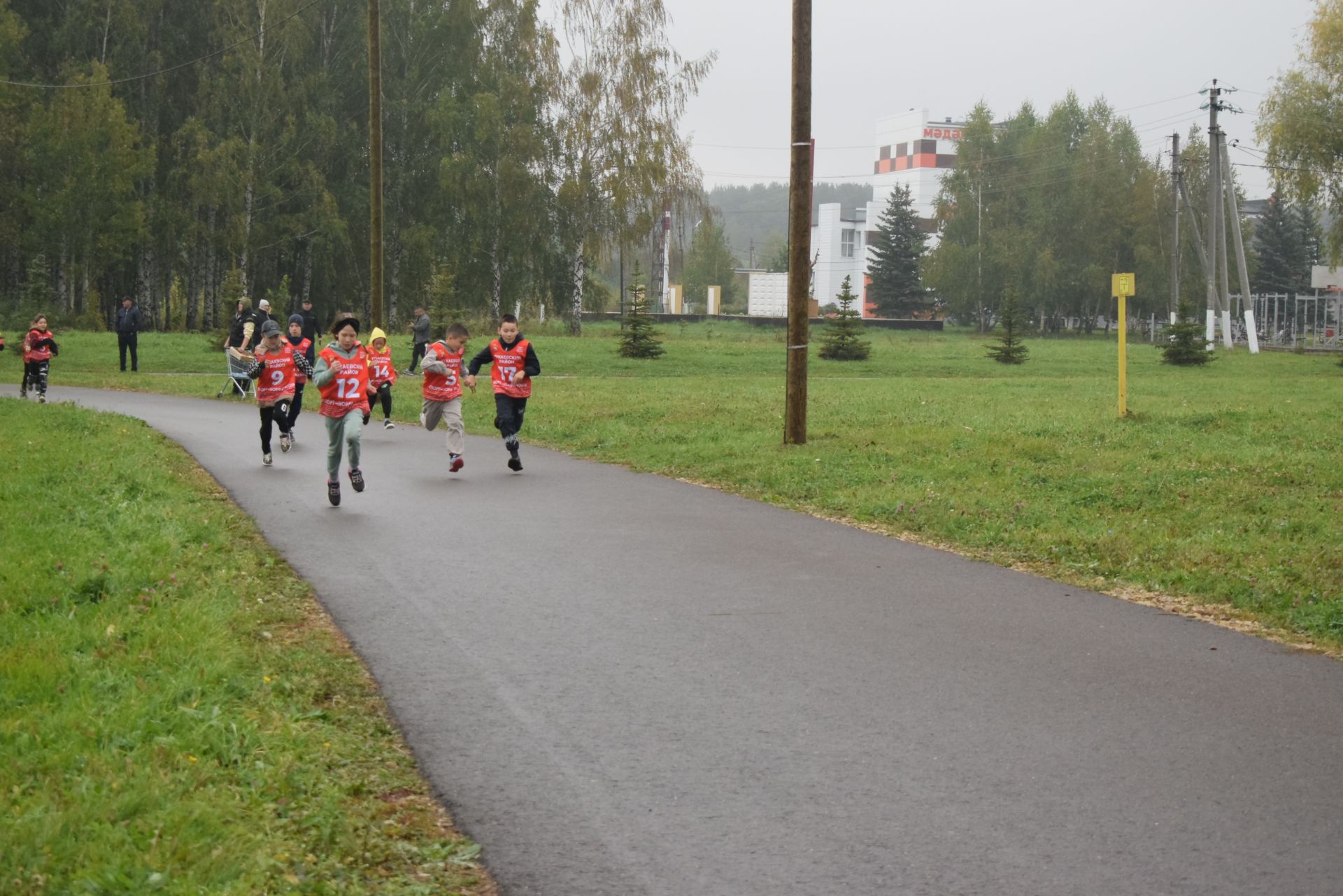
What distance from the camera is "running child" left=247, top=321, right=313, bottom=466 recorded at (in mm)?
15781

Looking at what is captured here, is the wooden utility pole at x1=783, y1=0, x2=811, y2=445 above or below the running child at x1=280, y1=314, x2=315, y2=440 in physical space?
above

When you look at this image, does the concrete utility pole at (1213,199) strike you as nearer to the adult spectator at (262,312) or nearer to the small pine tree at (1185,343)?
the small pine tree at (1185,343)

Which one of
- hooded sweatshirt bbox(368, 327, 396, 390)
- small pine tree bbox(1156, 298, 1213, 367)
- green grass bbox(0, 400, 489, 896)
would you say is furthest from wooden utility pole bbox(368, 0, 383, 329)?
small pine tree bbox(1156, 298, 1213, 367)

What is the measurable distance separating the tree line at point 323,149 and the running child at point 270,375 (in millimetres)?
33709

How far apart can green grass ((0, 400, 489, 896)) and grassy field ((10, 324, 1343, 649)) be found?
17.2 feet

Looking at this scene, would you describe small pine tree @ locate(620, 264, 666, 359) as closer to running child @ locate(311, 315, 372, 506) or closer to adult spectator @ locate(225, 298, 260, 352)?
adult spectator @ locate(225, 298, 260, 352)

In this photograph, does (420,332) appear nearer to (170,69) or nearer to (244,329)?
(244,329)

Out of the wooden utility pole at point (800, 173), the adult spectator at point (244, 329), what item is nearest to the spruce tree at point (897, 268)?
the adult spectator at point (244, 329)

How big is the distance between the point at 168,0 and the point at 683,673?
178ft

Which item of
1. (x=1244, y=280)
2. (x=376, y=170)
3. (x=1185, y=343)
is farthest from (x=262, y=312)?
(x=1244, y=280)

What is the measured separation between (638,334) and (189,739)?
118ft

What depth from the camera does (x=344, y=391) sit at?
12.9 m

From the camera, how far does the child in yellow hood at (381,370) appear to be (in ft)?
59.7

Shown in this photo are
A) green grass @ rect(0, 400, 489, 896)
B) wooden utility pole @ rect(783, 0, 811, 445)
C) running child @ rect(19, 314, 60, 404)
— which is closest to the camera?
green grass @ rect(0, 400, 489, 896)
